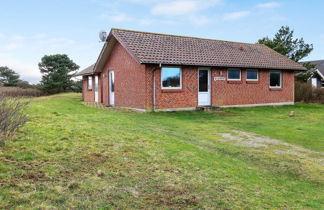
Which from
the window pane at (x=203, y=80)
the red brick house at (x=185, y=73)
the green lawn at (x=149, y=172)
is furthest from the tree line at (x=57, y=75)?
the green lawn at (x=149, y=172)

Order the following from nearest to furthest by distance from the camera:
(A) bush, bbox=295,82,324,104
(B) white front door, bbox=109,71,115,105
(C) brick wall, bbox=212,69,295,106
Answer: (C) brick wall, bbox=212,69,295,106
(B) white front door, bbox=109,71,115,105
(A) bush, bbox=295,82,324,104

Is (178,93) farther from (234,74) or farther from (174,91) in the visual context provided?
(234,74)

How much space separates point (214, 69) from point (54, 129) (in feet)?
41.2

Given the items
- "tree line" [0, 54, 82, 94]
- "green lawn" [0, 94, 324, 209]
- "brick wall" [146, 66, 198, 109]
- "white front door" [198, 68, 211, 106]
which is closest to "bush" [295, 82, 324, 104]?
"white front door" [198, 68, 211, 106]

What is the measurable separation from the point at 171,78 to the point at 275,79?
9445mm

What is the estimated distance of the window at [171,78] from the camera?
1638 centimetres

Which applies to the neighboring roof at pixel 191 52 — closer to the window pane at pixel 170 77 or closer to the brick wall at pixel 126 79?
the window pane at pixel 170 77

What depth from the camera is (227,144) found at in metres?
7.75

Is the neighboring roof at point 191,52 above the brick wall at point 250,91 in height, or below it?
above

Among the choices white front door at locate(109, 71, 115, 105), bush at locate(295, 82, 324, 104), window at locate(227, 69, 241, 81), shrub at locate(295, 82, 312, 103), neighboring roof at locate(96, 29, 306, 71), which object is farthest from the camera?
shrub at locate(295, 82, 312, 103)

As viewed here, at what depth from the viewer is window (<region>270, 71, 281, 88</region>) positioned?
21359 millimetres

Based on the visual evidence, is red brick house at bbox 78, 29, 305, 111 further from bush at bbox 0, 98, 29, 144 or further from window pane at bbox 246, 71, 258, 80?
bush at bbox 0, 98, 29, 144

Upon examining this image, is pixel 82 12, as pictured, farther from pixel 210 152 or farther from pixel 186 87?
pixel 210 152

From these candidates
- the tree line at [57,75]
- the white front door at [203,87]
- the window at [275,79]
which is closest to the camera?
the white front door at [203,87]
